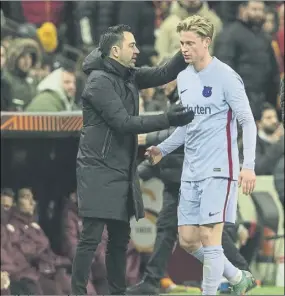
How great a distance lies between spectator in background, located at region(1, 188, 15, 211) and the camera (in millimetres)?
14391

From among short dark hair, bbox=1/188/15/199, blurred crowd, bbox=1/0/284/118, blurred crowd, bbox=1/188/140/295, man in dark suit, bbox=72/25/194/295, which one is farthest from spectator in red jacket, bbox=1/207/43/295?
man in dark suit, bbox=72/25/194/295

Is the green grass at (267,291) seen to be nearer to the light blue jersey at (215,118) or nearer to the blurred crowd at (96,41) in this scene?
the blurred crowd at (96,41)

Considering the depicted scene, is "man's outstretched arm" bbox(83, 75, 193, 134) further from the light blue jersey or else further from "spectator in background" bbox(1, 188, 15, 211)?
"spectator in background" bbox(1, 188, 15, 211)

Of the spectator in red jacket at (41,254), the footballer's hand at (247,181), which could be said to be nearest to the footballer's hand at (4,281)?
the spectator in red jacket at (41,254)

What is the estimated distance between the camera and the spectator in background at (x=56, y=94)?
14789mm

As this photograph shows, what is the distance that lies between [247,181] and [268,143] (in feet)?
18.2

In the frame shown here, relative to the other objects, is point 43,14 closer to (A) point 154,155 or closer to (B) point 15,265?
(B) point 15,265

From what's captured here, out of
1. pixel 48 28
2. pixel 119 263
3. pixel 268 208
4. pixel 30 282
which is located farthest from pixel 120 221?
pixel 48 28

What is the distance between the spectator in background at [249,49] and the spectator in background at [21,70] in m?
2.04

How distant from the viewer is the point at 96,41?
18688 millimetres

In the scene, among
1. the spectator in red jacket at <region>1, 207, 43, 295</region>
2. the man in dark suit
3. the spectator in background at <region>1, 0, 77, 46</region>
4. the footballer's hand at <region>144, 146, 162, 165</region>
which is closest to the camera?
the man in dark suit

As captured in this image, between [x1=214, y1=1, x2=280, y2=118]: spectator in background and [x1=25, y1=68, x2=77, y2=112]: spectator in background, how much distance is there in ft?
7.10

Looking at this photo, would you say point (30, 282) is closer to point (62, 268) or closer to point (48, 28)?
point (62, 268)

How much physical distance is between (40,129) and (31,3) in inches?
194
